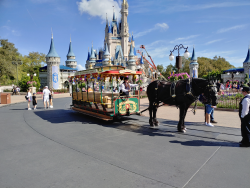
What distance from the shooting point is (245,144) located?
202 inches

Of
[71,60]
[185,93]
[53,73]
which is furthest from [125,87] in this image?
[71,60]

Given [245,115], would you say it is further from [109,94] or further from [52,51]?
[52,51]

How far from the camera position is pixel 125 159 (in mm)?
4461

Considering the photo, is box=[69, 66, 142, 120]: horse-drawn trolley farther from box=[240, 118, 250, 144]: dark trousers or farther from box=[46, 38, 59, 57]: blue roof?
box=[46, 38, 59, 57]: blue roof

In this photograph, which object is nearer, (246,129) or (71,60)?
(246,129)

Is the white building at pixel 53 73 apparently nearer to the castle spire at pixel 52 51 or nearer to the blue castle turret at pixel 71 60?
the castle spire at pixel 52 51

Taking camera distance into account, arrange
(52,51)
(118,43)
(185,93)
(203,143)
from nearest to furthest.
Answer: (203,143)
(185,93)
(52,51)
(118,43)

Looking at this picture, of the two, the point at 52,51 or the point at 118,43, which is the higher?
the point at 118,43

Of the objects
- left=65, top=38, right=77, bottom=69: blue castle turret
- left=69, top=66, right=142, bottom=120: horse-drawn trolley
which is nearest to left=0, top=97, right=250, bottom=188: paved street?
left=69, top=66, right=142, bottom=120: horse-drawn trolley

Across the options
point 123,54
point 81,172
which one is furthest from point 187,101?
point 123,54

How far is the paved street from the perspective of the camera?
345cm

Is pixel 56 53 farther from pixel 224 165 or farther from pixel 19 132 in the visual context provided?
pixel 224 165

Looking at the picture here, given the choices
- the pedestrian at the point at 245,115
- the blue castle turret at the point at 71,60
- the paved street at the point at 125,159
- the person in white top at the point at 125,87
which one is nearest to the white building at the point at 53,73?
the blue castle turret at the point at 71,60

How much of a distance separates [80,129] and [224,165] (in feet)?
18.6
